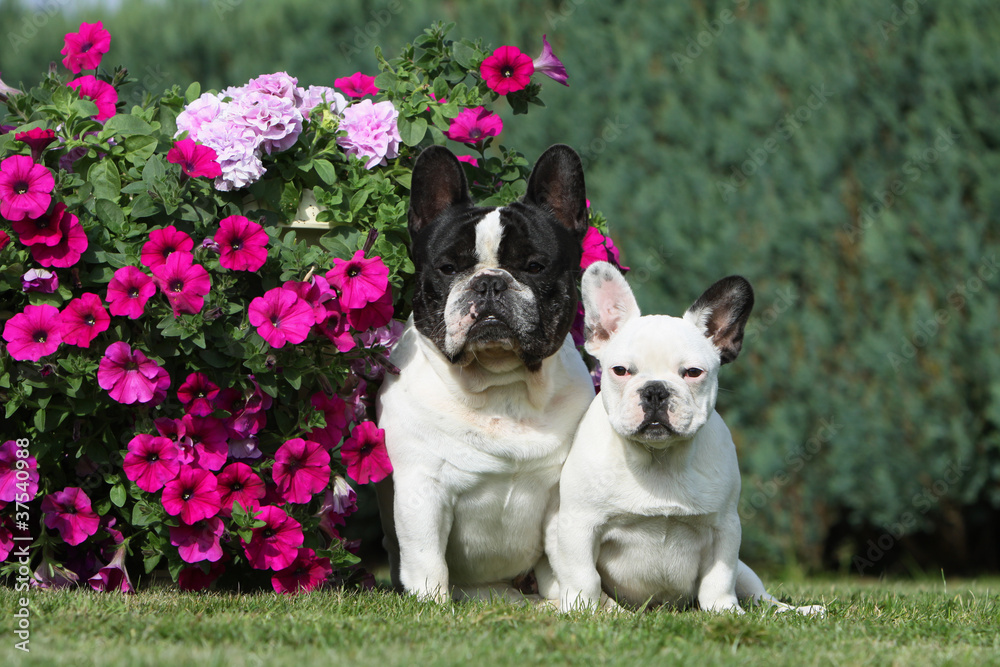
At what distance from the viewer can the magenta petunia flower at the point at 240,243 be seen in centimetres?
339

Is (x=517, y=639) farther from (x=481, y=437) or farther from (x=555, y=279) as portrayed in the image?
(x=555, y=279)

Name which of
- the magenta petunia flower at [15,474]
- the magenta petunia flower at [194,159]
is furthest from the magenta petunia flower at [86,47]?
the magenta petunia flower at [15,474]

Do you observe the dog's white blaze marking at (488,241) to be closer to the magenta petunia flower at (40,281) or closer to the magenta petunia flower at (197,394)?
the magenta petunia flower at (197,394)

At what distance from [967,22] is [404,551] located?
4.48 metres

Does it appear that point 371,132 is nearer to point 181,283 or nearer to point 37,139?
point 181,283

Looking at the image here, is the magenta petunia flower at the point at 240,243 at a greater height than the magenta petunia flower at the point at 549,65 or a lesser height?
lesser

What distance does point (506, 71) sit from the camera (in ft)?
13.5

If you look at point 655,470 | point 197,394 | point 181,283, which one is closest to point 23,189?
point 181,283

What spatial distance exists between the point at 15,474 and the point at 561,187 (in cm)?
219

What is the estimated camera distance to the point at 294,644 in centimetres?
267

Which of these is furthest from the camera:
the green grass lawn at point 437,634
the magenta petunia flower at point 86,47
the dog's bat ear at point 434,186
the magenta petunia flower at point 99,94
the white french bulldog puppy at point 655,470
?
the magenta petunia flower at point 86,47

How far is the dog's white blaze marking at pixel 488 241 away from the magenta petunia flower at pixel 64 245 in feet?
4.42

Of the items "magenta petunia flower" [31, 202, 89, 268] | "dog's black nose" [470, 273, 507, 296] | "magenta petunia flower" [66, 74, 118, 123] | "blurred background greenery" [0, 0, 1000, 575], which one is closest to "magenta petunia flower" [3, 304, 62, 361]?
"magenta petunia flower" [31, 202, 89, 268]

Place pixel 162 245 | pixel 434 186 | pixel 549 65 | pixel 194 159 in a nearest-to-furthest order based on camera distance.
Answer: pixel 162 245
pixel 194 159
pixel 434 186
pixel 549 65
